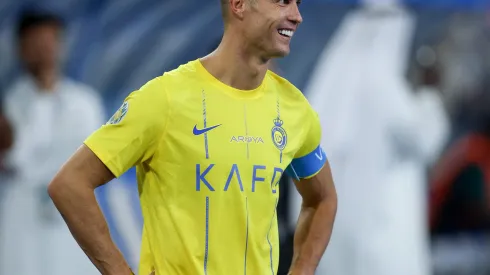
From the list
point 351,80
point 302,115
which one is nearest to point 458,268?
point 351,80

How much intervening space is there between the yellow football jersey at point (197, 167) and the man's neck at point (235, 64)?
3 cm

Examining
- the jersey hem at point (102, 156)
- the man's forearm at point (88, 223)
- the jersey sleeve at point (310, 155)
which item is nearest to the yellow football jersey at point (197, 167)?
the jersey hem at point (102, 156)

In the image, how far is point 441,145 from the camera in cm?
836

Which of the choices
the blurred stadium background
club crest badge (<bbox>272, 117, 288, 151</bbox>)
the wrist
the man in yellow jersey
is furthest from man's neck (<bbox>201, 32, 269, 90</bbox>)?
the blurred stadium background

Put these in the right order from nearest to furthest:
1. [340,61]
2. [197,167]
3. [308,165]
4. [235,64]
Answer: [197,167]
[235,64]
[308,165]
[340,61]

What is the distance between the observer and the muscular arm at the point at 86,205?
11.1 feet

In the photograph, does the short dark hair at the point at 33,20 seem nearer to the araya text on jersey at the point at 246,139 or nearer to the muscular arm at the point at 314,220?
the muscular arm at the point at 314,220

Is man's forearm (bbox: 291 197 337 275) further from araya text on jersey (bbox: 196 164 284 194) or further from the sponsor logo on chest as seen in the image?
the sponsor logo on chest

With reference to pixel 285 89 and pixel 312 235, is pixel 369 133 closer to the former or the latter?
pixel 312 235

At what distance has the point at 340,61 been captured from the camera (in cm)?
762

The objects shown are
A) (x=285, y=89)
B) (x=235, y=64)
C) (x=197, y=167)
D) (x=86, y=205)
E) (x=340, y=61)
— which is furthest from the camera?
(x=340, y=61)

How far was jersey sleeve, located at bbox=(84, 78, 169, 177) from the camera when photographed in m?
3.42

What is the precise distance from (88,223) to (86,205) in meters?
0.06

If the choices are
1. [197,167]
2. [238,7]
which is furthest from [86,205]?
[238,7]
